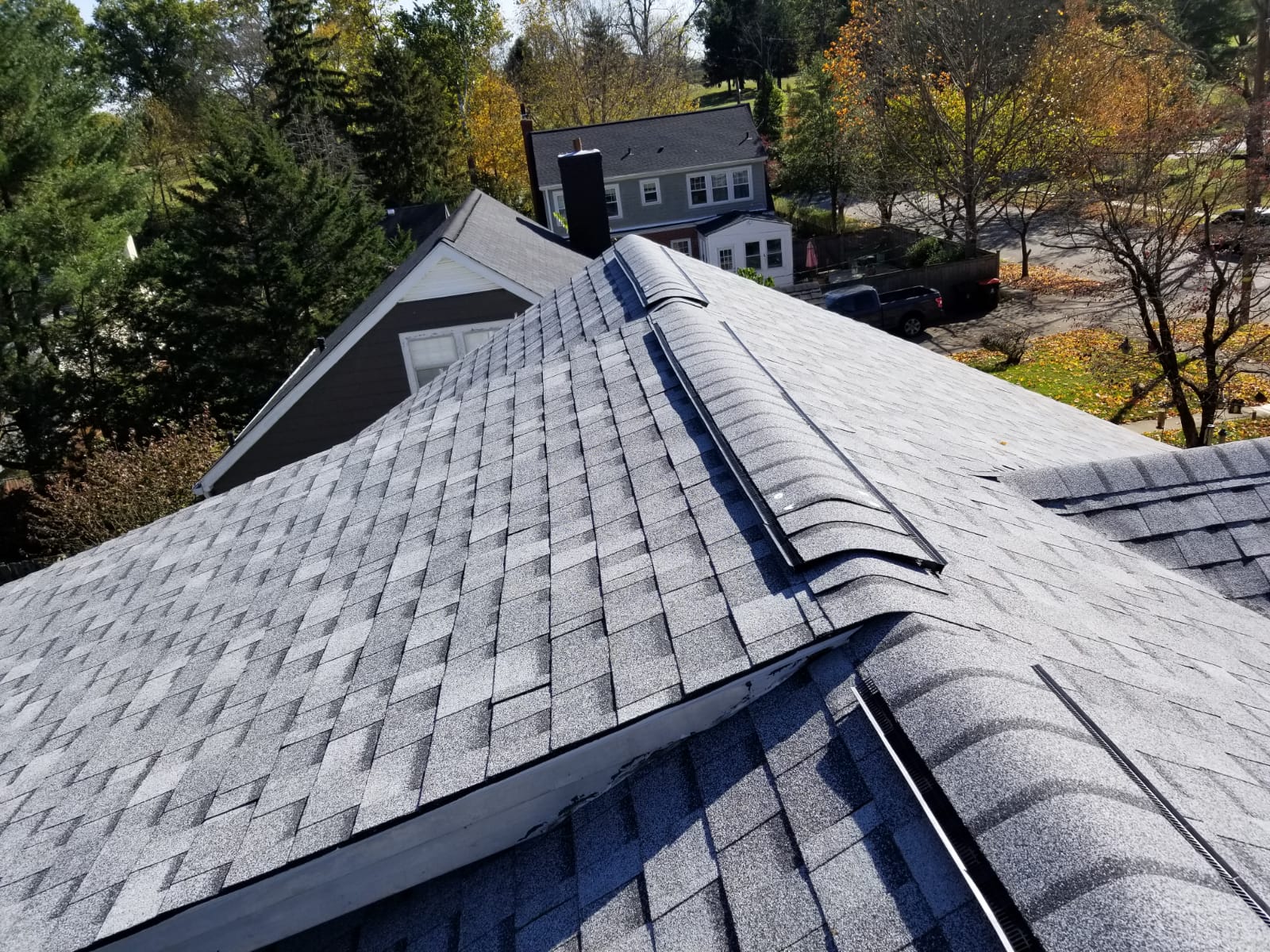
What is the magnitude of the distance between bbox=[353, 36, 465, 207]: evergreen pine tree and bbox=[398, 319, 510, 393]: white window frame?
32.4 m

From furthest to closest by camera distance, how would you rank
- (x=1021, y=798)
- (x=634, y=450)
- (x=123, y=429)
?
(x=123, y=429)
(x=634, y=450)
(x=1021, y=798)

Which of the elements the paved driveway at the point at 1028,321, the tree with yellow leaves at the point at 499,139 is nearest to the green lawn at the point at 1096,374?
the paved driveway at the point at 1028,321

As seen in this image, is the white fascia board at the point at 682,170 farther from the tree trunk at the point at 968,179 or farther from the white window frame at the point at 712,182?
the tree trunk at the point at 968,179

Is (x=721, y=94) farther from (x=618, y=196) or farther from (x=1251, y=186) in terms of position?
(x=1251, y=186)

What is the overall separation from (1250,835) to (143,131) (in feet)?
213

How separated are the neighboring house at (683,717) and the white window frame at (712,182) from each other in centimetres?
4084

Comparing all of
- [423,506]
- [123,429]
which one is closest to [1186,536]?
[423,506]

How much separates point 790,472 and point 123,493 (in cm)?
1884

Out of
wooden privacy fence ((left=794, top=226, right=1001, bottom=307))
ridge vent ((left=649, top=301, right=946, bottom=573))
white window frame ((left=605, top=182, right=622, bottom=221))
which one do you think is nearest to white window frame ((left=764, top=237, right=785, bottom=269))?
wooden privacy fence ((left=794, top=226, right=1001, bottom=307))

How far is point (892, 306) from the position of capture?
3181 centimetres

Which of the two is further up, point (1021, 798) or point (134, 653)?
point (1021, 798)

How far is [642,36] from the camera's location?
74188mm

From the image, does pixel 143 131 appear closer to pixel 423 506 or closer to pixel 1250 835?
pixel 423 506

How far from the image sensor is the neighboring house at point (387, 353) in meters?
18.1
